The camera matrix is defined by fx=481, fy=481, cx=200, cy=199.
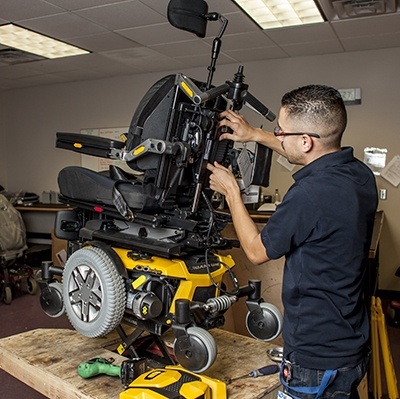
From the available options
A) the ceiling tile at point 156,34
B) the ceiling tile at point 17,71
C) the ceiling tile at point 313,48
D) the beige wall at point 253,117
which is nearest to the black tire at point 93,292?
the ceiling tile at point 156,34

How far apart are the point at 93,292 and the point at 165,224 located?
0.37 metres

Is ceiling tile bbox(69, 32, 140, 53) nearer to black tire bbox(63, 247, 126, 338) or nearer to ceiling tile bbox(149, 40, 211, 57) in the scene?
ceiling tile bbox(149, 40, 211, 57)

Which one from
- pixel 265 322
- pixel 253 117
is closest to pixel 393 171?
pixel 253 117

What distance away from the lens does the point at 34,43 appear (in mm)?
5062

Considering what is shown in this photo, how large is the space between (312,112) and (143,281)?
2.74 ft

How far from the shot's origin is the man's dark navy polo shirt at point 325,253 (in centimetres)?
136

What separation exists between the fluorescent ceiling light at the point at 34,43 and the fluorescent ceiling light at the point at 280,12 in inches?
81.5

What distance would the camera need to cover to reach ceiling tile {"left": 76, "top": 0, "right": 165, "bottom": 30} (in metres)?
3.82

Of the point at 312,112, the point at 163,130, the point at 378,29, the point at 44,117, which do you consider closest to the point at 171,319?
the point at 163,130

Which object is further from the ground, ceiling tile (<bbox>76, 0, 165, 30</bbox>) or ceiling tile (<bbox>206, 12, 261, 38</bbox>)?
ceiling tile (<bbox>206, 12, 261, 38</bbox>)

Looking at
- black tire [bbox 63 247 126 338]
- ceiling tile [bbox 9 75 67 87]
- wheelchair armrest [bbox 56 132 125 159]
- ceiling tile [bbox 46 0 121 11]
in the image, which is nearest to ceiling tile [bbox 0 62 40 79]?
ceiling tile [bbox 9 75 67 87]

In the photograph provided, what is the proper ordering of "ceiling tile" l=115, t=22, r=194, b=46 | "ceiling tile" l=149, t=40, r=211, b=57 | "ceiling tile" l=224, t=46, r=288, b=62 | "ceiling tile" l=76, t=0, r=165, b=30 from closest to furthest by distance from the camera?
"ceiling tile" l=76, t=0, r=165, b=30
"ceiling tile" l=115, t=22, r=194, b=46
"ceiling tile" l=149, t=40, r=211, b=57
"ceiling tile" l=224, t=46, r=288, b=62

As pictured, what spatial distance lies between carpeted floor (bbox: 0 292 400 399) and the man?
6.24ft

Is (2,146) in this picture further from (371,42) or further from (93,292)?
(93,292)
